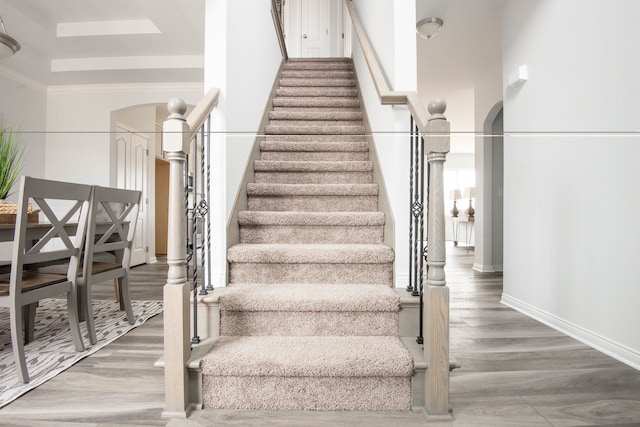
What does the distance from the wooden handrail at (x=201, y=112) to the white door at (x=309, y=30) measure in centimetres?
505

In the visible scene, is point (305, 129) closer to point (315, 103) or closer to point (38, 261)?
point (315, 103)

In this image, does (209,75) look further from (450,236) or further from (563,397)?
(450,236)

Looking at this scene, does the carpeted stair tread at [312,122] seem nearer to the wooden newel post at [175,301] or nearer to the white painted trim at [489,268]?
the wooden newel post at [175,301]

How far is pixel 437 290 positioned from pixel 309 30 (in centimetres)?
619

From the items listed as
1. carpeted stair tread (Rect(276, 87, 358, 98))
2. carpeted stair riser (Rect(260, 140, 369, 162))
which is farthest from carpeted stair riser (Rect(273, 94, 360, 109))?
carpeted stair riser (Rect(260, 140, 369, 162))

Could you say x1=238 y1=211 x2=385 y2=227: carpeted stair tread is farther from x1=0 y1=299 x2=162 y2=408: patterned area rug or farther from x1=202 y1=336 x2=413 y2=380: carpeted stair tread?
x1=0 y1=299 x2=162 y2=408: patterned area rug

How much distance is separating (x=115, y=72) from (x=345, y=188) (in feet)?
12.1

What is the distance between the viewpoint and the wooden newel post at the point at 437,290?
1231 mm

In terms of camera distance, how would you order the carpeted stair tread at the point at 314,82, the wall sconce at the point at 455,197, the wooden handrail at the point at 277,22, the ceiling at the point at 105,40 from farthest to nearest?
1. the wall sconce at the point at 455,197
2. the carpeted stair tread at the point at 314,82
3. the wooden handrail at the point at 277,22
4. the ceiling at the point at 105,40

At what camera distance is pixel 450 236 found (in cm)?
941

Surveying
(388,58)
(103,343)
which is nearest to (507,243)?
(388,58)

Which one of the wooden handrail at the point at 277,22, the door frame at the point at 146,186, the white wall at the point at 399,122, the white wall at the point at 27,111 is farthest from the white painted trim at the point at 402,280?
the white wall at the point at 27,111

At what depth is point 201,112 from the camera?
1.46 meters

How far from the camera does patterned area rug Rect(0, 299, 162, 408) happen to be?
4.97 feet
